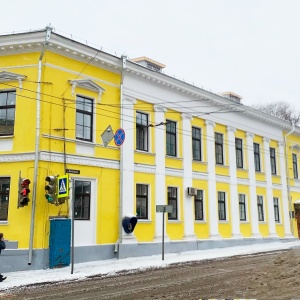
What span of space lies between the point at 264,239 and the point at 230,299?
61.0ft

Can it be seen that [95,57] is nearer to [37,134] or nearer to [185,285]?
[37,134]

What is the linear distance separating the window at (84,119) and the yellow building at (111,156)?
5 centimetres

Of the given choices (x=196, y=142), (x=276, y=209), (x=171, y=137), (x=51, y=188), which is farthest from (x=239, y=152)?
(x=51, y=188)

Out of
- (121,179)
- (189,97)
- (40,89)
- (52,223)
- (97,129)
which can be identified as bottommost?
(52,223)

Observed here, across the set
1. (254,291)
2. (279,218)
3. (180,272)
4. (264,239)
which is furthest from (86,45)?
(279,218)

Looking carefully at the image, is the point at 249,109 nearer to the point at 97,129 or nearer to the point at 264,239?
the point at 264,239

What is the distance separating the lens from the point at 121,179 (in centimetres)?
1817

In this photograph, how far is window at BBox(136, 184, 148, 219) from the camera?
19094 millimetres

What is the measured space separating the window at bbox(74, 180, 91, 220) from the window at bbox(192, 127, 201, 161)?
308 inches

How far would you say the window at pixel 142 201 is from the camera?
62.6ft

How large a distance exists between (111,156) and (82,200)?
245cm

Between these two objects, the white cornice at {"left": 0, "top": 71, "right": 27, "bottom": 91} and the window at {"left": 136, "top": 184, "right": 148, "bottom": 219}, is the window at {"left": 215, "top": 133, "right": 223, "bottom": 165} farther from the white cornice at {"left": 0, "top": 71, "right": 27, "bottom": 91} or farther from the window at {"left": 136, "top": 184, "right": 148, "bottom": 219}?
the white cornice at {"left": 0, "top": 71, "right": 27, "bottom": 91}

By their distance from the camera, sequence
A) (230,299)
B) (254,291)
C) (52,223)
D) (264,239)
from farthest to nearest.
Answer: (264,239), (52,223), (254,291), (230,299)

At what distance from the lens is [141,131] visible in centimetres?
2008
